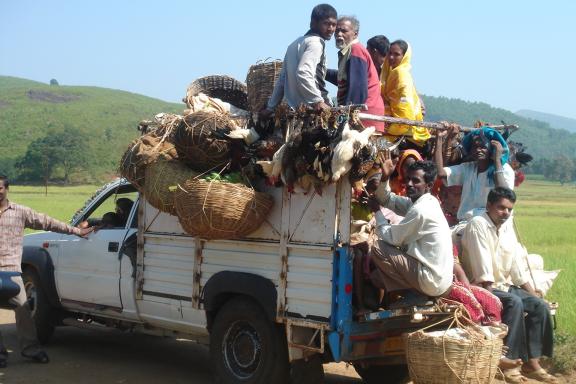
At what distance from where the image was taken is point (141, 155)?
7.10 metres

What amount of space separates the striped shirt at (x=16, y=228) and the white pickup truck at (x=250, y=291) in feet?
1.06

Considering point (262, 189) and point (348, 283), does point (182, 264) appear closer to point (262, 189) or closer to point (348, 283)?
point (262, 189)

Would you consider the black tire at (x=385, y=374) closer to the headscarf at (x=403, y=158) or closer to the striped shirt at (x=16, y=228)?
the headscarf at (x=403, y=158)

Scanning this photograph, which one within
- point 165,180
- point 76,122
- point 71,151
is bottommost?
point 71,151

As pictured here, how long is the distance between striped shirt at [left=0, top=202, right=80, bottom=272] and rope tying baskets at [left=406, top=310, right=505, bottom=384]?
4147mm

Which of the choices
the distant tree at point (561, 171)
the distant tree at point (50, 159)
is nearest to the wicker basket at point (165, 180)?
the distant tree at point (50, 159)

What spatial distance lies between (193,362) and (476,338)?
3.83 metres

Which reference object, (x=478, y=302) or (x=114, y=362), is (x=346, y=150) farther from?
(x=114, y=362)

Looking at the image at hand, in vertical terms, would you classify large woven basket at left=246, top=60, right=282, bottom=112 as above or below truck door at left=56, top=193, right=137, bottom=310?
above

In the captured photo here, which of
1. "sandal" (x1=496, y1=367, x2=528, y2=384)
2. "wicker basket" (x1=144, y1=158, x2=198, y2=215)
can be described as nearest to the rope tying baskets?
"sandal" (x1=496, y1=367, x2=528, y2=384)

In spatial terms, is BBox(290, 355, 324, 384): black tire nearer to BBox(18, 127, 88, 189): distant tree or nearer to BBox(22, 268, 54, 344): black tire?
BBox(22, 268, 54, 344): black tire

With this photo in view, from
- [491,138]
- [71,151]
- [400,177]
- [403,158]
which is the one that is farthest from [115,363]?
[71,151]

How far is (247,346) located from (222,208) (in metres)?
1.20

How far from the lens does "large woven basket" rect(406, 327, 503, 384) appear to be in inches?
203
